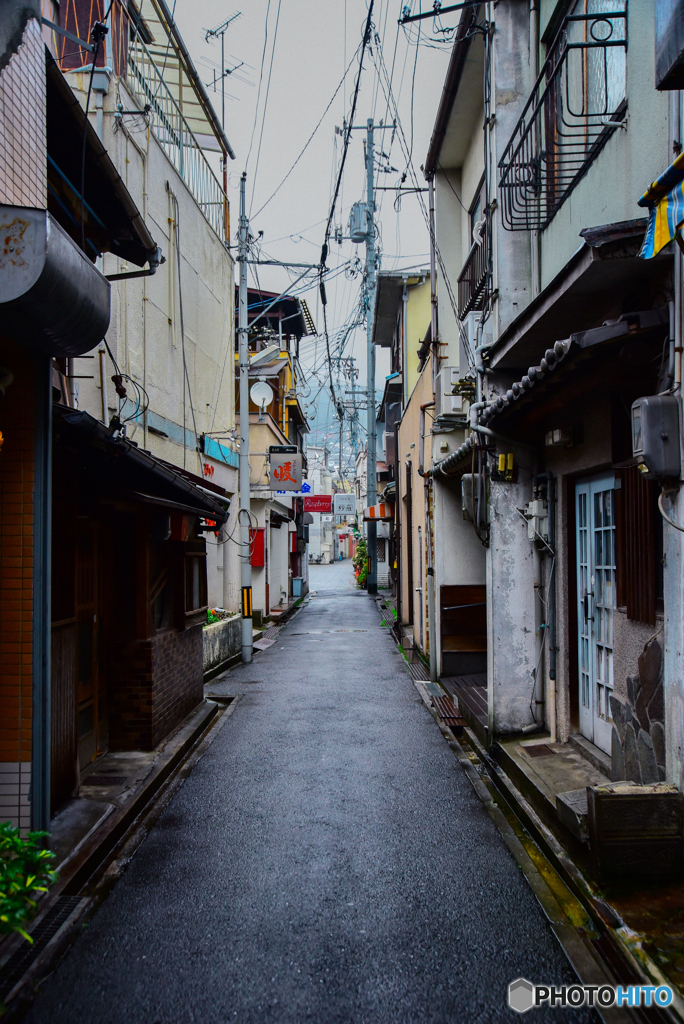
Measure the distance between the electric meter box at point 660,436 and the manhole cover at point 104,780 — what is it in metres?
5.67

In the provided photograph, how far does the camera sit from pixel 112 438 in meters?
5.66

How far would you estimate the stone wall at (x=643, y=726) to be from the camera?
477cm

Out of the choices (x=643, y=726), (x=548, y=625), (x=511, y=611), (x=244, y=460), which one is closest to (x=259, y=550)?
(x=244, y=460)

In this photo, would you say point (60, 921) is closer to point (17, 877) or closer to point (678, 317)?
point (17, 877)

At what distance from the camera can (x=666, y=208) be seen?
11.0 ft

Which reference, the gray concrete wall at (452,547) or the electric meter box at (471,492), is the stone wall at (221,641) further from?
the electric meter box at (471,492)

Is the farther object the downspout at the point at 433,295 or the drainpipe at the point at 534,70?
the downspout at the point at 433,295

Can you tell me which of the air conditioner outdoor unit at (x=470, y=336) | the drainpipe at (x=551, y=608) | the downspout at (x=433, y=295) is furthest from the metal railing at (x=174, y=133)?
the drainpipe at (x=551, y=608)

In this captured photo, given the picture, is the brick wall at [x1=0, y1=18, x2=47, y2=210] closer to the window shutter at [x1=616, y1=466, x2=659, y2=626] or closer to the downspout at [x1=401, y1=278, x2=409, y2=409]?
the window shutter at [x1=616, y1=466, x2=659, y2=626]

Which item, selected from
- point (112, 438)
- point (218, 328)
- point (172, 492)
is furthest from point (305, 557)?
point (112, 438)

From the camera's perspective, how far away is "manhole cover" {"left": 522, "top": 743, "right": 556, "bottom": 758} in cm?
691

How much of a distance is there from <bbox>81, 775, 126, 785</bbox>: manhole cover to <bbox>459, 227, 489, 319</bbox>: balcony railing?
23.7 feet

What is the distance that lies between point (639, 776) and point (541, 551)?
3.15 meters

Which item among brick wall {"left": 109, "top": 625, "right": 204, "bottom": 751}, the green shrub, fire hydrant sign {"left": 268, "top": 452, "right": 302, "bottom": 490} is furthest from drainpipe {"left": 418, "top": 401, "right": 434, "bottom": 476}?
the green shrub
